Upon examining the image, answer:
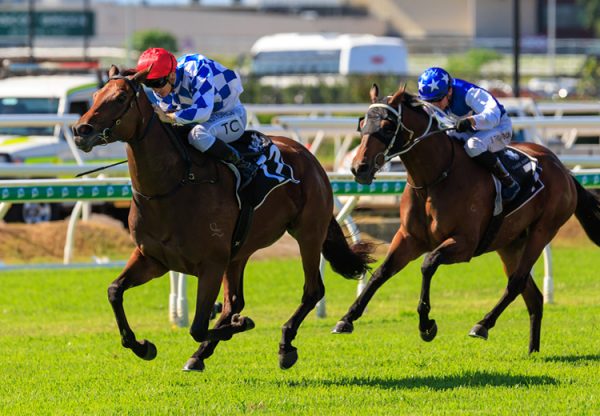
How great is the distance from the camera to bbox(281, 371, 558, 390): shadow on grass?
7.59 m

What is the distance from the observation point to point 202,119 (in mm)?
7824

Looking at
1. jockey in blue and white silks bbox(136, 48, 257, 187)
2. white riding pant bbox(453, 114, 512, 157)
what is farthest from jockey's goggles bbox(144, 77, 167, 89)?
white riding pant bbox(453, 114, 512, 157)

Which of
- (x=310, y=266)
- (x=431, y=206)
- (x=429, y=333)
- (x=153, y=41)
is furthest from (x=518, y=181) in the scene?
(x=153, y=41)

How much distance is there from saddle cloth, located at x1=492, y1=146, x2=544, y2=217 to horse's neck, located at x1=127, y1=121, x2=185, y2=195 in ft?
7.57

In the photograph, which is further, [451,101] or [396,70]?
[396,70]

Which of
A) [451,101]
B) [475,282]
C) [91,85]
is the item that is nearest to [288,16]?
[91,85]

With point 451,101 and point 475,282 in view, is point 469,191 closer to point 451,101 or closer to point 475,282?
point 451,101

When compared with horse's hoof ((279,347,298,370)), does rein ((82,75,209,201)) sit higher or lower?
higher

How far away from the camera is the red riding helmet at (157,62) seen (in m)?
7.64

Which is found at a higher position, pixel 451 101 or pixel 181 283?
pixel 451 101

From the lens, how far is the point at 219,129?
319 inches

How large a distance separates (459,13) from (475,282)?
58.8 metres

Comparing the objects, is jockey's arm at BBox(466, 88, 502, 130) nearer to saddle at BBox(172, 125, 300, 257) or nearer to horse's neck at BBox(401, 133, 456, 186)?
horse's neck at BBox(401, 133, 456, 186)

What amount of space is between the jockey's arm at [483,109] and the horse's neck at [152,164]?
2.04 m
